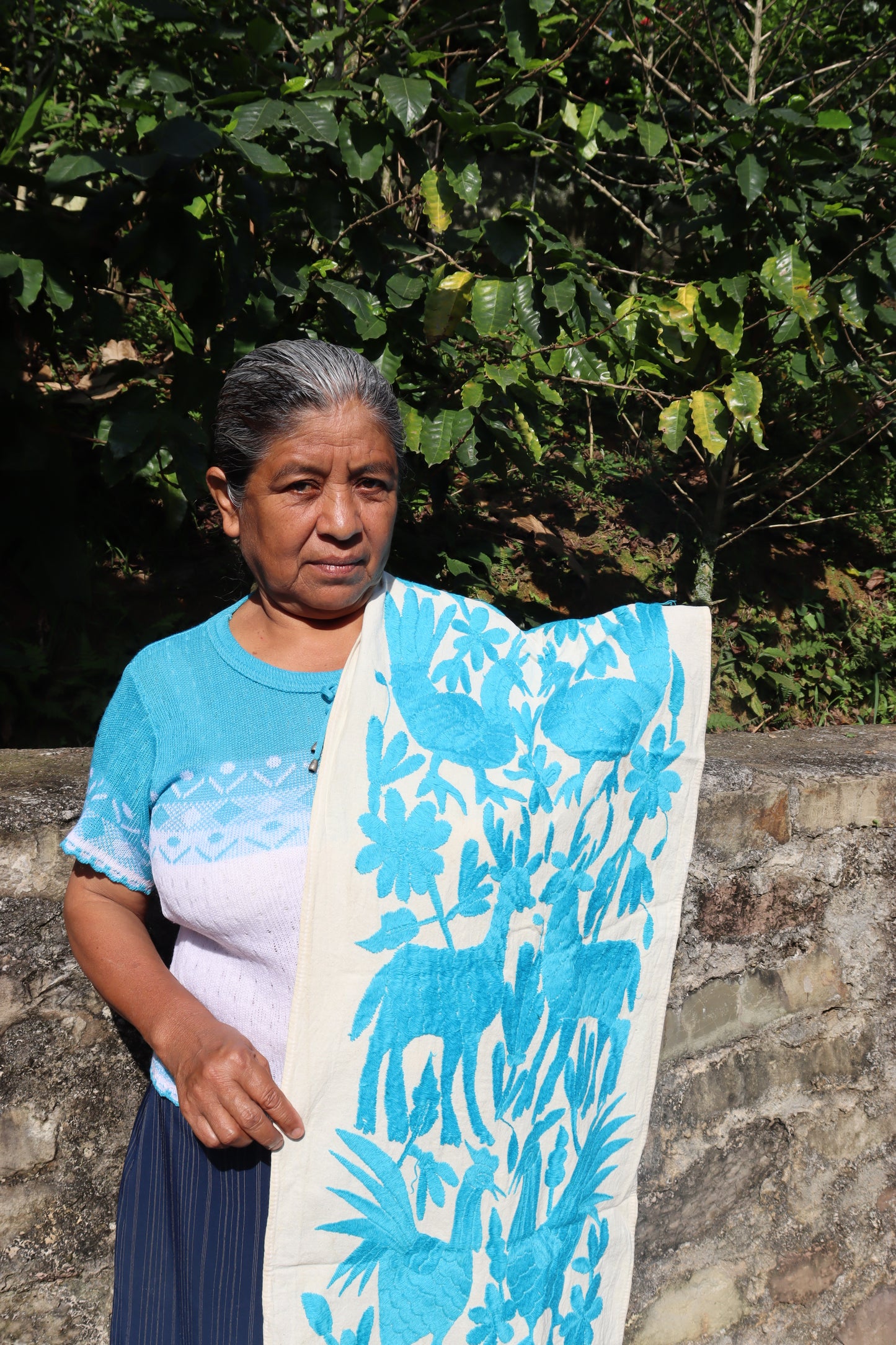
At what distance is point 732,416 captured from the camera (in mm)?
2596

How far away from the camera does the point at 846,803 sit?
7.59ft

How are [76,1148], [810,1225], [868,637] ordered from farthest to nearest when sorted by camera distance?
[868,637] < [810,1225] < [76,1148]

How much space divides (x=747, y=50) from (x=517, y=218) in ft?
12.0

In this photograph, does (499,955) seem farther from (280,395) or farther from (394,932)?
(280,395)

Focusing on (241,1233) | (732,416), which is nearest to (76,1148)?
(241,1233)

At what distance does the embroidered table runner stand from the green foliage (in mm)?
992

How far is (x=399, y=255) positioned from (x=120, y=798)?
1810mm

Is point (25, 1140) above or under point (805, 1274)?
above

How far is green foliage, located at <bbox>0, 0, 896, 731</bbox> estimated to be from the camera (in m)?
2.07

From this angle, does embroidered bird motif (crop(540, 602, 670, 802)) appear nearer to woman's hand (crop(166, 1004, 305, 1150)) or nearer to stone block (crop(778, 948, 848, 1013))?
woman's hand (crop(166, 1004, 305, 1150))

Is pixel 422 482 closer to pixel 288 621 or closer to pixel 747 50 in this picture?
pixel 288 621

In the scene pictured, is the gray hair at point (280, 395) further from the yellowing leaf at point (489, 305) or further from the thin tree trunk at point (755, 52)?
the thin tree trunk at point (755, 52)

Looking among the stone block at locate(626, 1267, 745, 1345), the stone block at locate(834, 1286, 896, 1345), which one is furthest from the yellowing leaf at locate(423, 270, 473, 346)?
the stone block at locate(834, 1286, 896, 1345)

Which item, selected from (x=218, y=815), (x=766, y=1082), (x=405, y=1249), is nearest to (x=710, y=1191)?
(x=766, y=1082)
